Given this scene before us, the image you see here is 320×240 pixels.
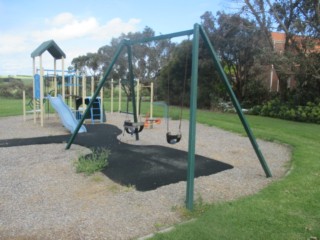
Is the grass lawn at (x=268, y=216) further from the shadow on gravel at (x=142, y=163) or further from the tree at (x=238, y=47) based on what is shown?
the tree at (x=238, y=47)

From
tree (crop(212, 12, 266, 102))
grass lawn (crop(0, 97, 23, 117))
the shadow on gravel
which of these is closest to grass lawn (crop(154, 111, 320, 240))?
the shadow on gravel

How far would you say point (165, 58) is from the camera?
34719 millimetres

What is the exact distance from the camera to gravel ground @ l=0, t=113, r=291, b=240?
10.5ft

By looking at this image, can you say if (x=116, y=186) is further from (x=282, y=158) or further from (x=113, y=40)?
(x=113, y=40)

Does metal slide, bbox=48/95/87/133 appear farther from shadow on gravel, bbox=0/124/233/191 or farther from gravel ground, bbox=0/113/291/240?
A: gravel ground, bbox=0/113/291/240

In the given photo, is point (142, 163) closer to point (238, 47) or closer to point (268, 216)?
point (268, 216)

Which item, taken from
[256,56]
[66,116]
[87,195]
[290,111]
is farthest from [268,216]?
[256,56]

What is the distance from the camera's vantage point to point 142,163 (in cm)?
571

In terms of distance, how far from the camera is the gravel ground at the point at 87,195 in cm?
320

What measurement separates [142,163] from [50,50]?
7.40m

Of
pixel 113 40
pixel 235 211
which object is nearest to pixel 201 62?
pixel 235 211

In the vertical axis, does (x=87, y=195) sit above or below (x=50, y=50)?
below

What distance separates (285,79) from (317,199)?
44.4 feet

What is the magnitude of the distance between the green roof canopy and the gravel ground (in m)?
4.50
